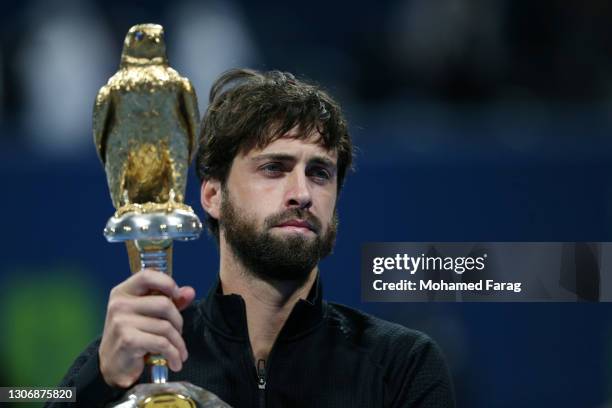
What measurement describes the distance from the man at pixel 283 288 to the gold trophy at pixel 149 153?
0.57m

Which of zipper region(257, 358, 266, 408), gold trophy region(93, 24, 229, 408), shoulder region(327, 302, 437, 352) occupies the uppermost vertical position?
gold trophy region(93, 24, 229, 408)

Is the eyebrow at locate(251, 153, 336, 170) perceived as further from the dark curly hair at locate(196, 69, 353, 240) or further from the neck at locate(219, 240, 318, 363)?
the neck at locate(219, 240, 318, 363)

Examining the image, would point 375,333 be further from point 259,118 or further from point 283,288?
point 259,118

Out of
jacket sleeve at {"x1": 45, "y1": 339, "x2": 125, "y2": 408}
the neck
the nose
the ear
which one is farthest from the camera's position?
the ear

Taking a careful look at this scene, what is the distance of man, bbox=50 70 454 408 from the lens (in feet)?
5.56

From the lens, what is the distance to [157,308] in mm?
1046

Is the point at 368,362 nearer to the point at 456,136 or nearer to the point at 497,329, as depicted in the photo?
the point at 497,329

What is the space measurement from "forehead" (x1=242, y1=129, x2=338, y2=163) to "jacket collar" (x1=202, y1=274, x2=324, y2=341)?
0.88ft

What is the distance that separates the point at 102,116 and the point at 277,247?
0.70 meters

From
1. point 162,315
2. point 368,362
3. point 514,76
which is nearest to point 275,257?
point 368,362

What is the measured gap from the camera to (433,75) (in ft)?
9.82

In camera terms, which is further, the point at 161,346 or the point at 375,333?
the point at 375,333

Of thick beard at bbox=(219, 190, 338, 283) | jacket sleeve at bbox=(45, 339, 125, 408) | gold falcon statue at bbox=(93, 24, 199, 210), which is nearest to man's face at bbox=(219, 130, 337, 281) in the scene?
thick beard at bbox=(219, 190, 338, 283)

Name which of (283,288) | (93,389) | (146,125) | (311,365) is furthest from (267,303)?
(146,125)
